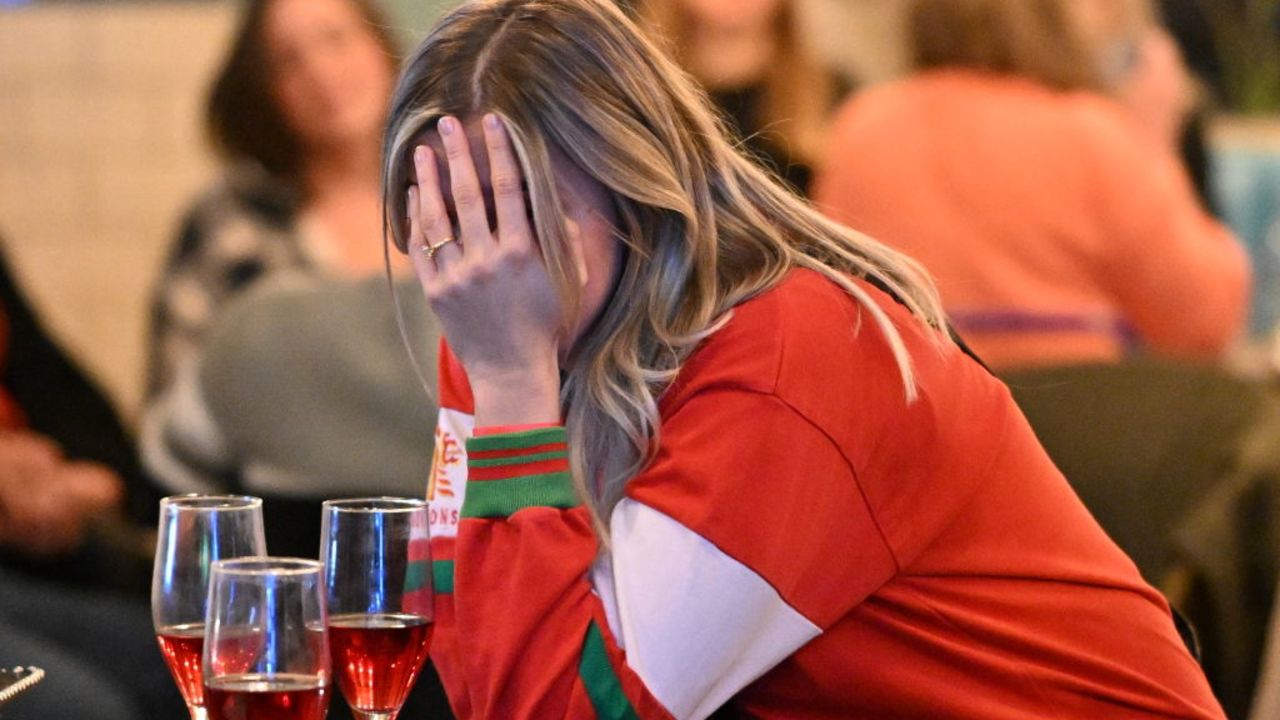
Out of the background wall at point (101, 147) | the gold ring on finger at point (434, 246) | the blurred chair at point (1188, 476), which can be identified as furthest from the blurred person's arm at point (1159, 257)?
the background wall at point (101, 147)

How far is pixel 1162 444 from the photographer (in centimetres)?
214

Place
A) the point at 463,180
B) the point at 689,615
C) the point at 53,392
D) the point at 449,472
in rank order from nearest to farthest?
the point at 689,615 < the point at 463,180 < the point at 449,472 < the point at 53,392

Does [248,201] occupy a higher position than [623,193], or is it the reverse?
[623,193]

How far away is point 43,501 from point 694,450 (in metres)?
1.93

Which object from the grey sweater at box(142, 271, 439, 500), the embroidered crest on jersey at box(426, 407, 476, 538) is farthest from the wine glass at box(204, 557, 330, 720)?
the grey sweater at box(142, 271, 439, 500)

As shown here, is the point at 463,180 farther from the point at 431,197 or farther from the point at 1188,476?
the point at 1188,476

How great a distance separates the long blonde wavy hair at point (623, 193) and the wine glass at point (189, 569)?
24 centimetres

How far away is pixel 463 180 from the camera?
123 cm

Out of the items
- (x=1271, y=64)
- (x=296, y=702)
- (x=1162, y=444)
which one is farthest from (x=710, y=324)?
(x=1271, y=64)

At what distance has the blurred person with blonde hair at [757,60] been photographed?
11.5 ft

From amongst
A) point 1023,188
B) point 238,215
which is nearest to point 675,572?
point 1023,188

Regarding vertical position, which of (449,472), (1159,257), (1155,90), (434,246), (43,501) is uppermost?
(434,246)

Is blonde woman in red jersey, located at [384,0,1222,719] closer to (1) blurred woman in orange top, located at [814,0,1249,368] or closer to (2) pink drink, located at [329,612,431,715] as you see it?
(2) pink drink, located at [329,612,431,715]

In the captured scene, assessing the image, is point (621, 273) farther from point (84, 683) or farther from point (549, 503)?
point (84, 683)
